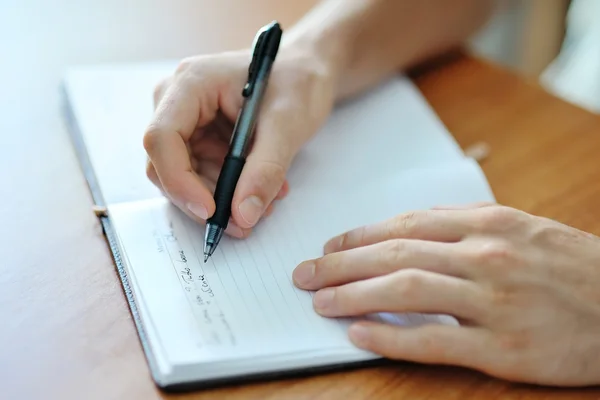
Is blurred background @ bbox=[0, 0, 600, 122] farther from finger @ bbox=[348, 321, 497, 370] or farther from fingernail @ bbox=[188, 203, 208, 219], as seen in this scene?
finger @ bbox=[348, 321, 497, 370]

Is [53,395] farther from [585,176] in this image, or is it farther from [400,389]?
[585,176]

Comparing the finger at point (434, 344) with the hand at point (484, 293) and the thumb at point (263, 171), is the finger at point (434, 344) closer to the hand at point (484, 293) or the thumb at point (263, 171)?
the hand at point (484, 293)

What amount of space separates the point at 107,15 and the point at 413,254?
72 centimetres

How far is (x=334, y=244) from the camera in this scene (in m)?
0.69

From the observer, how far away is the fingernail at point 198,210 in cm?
68

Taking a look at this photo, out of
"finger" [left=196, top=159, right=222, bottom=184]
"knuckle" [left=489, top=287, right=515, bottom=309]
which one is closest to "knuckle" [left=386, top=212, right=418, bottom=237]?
"knuckle" [left=489, top=287, right=515, bottom=309]

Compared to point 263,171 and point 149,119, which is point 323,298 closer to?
point 263,171

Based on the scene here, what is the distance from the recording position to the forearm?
3.00 feet

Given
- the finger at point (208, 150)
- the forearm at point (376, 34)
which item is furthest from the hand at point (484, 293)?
the forearm at point (376, 34)

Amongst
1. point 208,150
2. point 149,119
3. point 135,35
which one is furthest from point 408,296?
point 135,35

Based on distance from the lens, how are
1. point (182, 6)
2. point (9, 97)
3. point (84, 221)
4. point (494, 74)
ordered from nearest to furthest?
1. point (84, 221)
2. point (9, 97)
3. point (494, 74)
4. point (182, 6)

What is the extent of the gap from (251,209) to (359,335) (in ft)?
0.56

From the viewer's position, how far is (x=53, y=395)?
0.56 metres

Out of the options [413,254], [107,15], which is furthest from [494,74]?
[107,15]
